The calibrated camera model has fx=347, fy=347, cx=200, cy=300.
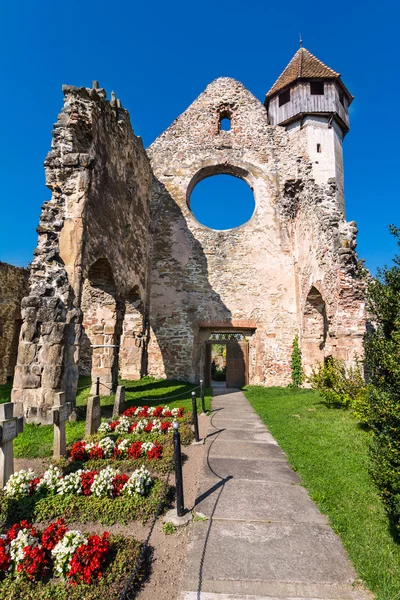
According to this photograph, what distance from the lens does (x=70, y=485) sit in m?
4.10

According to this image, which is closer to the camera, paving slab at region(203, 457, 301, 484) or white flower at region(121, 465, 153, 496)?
white flower at region(121, 465, 153, 496)

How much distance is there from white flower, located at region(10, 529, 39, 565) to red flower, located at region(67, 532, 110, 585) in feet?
1.40

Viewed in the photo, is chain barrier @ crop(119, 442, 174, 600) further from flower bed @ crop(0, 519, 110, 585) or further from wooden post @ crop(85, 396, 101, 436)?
wooden post @ crop(85, 396, 101, 436)

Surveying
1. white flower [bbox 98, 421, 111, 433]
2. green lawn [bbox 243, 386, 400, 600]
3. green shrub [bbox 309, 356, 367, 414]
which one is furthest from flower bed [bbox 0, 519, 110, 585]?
green shrub [bbox 309, 356, 367, 414]

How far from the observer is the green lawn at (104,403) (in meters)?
5.61

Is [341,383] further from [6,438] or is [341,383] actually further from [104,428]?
[6,438]

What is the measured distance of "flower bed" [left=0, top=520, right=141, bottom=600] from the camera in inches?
99.8

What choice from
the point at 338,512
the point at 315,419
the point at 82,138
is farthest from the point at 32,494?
the point at 82,138

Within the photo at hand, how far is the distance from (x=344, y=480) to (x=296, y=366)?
9645 millimetres

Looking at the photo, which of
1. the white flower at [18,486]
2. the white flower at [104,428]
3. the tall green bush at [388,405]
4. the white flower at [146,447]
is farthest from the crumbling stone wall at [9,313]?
the tall green bush at [388,405]

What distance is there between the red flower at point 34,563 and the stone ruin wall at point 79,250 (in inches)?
175

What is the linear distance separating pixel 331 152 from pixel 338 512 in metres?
17.6

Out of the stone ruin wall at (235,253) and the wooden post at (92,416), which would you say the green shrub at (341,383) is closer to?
the stone ruin wall at (235,253)

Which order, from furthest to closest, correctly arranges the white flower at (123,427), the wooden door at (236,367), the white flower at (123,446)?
1. the wooden door at (236,367)
2. the white flower at (123,427)
3. the white flower at (123,446)
